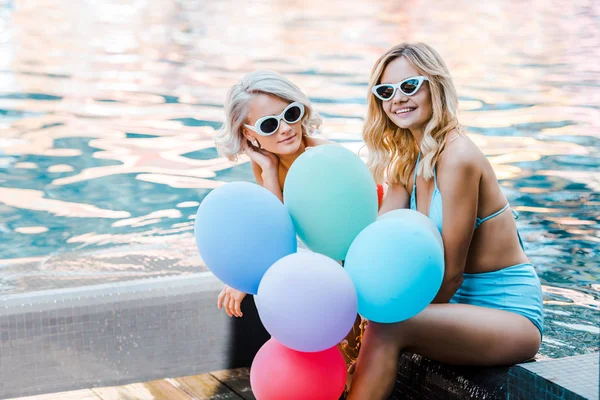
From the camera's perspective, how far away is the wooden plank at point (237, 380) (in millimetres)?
3224

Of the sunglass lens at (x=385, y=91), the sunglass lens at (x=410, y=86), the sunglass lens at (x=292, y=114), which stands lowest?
the sunglass lens at (x=292, y=114)

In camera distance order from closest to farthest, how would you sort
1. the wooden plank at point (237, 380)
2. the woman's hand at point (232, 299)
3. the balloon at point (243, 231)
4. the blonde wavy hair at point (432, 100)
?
the balloon at point (243, 231) < the blonde wavy hair at point (432, 100) < the woman's hand at point (232, 299) < the wooden plank at point (237, 380)

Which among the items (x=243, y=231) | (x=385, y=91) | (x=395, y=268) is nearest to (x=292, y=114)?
(x=385, y=91)

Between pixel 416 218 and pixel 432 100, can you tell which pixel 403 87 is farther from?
pixel 416 218

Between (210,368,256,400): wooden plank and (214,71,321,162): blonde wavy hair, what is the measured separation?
3.09ft

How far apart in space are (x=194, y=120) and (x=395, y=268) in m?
7.70

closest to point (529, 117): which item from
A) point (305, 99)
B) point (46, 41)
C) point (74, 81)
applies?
point (74, 81)

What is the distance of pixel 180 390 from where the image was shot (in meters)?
3.22

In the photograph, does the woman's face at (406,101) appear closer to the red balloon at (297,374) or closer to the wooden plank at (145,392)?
the red balloon at (297,374)

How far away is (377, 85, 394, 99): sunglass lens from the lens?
2.58 m

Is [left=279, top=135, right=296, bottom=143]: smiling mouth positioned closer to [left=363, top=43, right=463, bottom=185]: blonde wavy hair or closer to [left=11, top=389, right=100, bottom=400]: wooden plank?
[left=363, top=43, right=463, bottom=185]: blonde wavy hair

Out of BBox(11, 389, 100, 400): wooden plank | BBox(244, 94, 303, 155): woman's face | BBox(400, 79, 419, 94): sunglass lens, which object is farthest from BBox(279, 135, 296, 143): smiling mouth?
BBox(11, 389, 100, 400): wooden plank

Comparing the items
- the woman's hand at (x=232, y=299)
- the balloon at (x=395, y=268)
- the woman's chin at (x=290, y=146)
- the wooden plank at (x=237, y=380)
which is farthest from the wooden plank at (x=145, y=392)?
the balloon at (x=395, y=268)

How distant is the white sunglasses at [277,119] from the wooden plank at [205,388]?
3.59 ft
